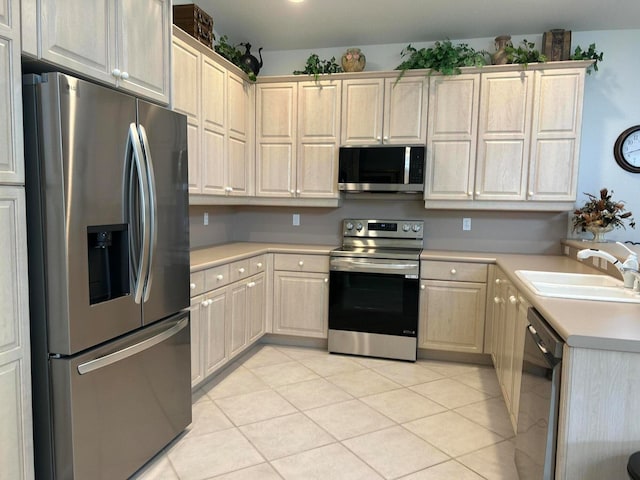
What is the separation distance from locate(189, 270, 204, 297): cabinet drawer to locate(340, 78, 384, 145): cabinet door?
5.96 ft

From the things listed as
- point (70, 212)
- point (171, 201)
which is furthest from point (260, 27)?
point (70, 212)

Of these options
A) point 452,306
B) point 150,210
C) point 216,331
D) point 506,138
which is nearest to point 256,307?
point 216,331

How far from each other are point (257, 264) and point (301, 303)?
0.53 meters

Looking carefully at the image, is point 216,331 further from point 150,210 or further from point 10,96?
point 10,96

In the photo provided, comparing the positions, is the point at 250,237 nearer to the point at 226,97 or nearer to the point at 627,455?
the point at 226,97

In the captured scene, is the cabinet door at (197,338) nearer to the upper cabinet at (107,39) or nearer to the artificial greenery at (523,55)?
the upper cabinet at (107,39)

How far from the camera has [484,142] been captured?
11.6 ft

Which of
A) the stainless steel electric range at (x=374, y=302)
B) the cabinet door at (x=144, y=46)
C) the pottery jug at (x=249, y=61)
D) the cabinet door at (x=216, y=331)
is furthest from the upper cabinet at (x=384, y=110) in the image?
the cabinet door at (x=144, y=46)

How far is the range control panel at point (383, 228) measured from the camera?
3.96 m

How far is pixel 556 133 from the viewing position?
3379 millimetres

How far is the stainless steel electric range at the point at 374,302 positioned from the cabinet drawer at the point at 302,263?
102mm

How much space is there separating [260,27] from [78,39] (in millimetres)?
2278

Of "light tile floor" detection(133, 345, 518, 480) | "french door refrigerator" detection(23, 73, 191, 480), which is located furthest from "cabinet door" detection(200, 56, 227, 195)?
"light tile floor" detection(133, 345, 518, 480)

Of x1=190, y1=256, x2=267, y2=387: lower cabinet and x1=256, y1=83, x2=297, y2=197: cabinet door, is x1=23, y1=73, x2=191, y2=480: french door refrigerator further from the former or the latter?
x1=256, y1=83, x2=297, y2=197: cabinet door
